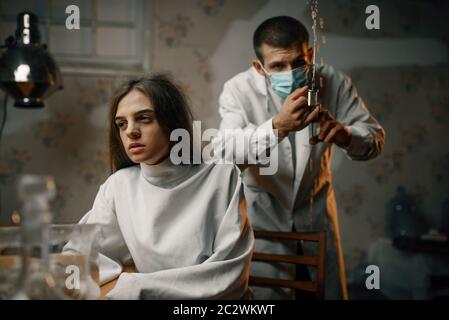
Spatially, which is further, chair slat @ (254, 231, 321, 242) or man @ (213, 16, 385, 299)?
man @ (213, 16, 385, 299)

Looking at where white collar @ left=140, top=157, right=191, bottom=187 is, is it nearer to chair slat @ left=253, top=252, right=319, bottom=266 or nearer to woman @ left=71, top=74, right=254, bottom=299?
woman @ left=71, top=74, right=254, bottom=299

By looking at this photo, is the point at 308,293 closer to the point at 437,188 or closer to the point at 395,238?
the point at 395,238

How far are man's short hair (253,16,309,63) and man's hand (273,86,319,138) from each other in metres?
0.21

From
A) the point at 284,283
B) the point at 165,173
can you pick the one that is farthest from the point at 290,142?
the point at 165,173

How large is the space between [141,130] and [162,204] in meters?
0.19

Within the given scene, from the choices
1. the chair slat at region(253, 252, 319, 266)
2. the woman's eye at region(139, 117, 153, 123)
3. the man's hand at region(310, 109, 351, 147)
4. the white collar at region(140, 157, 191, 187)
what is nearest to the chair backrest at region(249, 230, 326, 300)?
the chair slat at region(253, 252, 319, 266)

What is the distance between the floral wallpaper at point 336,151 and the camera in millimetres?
2285

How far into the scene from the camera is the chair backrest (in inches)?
61.0

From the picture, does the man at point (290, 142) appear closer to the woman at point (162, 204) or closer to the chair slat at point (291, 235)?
the chair slat at point (291, 235)

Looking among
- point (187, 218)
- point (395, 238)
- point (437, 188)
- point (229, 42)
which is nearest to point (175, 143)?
point (187, 218)

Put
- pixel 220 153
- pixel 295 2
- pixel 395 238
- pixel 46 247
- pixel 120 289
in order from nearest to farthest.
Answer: pixel 46 247, pixel 120 289, pixel 220 153, pixel 295 2, pixel 395 238

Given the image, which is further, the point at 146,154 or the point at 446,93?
the point at 446,93

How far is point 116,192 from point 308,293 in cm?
83

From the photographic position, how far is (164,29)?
2395mm
